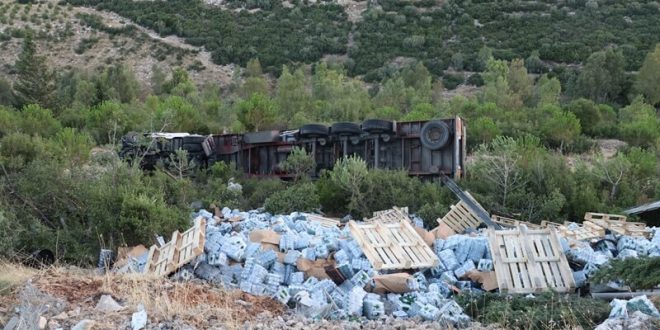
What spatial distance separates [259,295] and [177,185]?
6.29 m

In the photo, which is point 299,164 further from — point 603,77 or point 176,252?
point 603,77

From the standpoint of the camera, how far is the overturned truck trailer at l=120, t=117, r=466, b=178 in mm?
16250

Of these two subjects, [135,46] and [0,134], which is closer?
[0,134]

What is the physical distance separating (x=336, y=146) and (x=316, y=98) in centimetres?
1731

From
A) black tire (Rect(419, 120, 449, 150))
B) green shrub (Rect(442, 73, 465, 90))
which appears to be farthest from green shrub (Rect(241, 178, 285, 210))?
green shrub (Rect(442, 73, 465, 90))

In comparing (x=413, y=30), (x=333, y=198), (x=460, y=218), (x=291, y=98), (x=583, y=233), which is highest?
(x=413, y=30)

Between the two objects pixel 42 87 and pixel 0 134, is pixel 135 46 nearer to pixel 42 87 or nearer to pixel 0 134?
pixel 42 87

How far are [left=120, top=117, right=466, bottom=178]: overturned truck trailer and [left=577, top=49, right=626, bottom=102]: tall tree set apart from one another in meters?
26.0

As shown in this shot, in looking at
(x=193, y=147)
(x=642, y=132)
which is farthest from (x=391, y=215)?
(x=642, y=132)

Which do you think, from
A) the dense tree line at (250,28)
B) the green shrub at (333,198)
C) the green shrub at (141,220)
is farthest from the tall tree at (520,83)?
the green shrub at (141,220)

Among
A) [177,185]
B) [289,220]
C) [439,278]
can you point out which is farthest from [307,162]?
[439,278]

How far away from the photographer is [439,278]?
973 cm

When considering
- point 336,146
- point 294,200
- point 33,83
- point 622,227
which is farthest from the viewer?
point 33,83

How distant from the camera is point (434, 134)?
16266 millimetres
